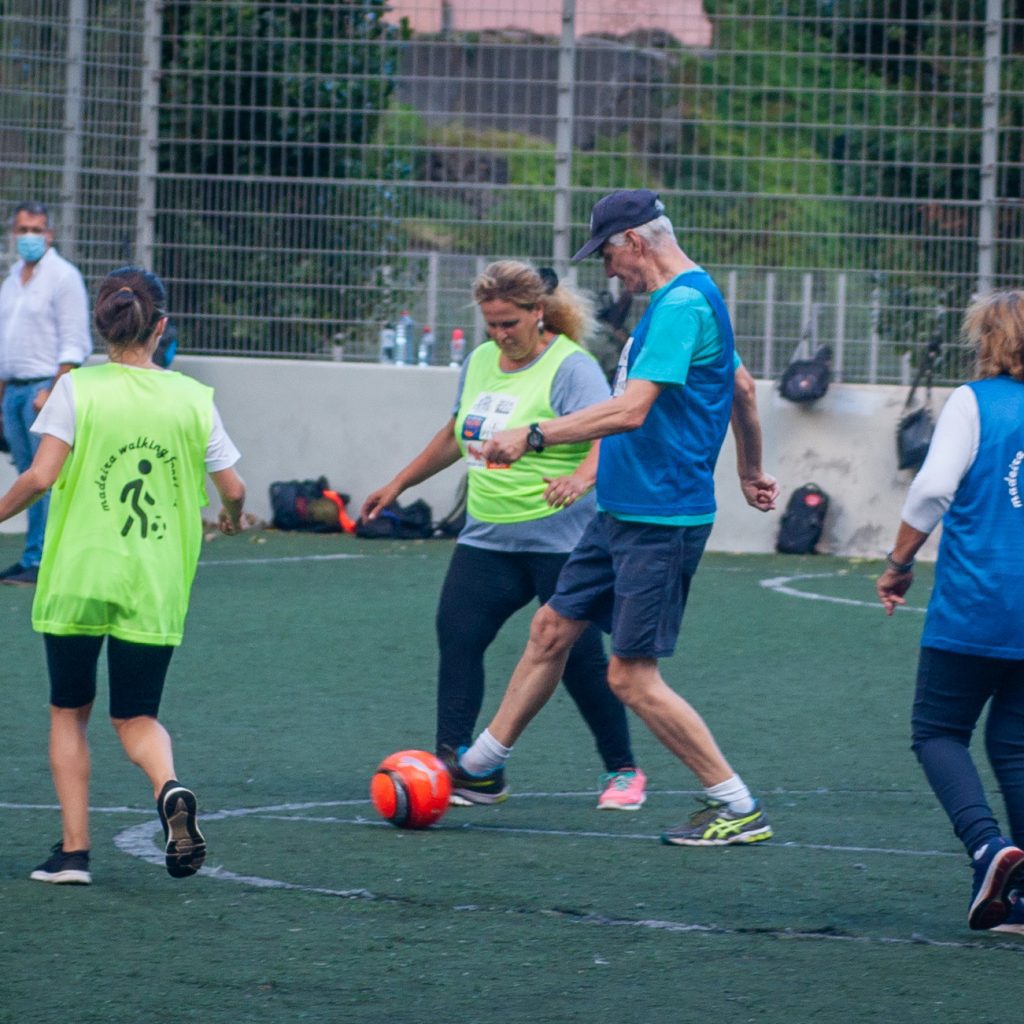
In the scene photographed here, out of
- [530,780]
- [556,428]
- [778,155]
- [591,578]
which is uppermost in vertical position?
[778,155]

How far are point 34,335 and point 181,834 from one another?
6745 millimetres

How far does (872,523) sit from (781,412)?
986 mm

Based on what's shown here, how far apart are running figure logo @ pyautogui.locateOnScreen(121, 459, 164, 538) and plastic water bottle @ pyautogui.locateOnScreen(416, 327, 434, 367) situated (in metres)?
9.50

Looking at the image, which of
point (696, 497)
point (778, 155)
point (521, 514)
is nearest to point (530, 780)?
point (521, 514)

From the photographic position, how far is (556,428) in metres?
5.47

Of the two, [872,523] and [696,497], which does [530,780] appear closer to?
[696,497]

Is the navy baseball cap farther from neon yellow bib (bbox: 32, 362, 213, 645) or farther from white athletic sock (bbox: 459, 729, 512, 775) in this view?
white athletic sock (bbox: 459, 729, 512, 775)

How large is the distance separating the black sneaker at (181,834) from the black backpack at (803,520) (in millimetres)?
9215

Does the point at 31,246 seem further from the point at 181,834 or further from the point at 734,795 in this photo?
the point at 181,834

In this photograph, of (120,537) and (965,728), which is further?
(120,537)

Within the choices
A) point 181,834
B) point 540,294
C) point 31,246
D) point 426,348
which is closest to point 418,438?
point 426,348

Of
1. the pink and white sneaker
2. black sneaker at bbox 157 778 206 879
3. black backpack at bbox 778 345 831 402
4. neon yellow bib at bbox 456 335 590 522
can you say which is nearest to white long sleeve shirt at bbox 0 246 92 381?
black backpack at bbox 778 345 831 402

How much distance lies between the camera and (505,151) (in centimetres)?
1473

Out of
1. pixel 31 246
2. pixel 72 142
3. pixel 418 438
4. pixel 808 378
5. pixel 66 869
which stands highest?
pixel 72 142
